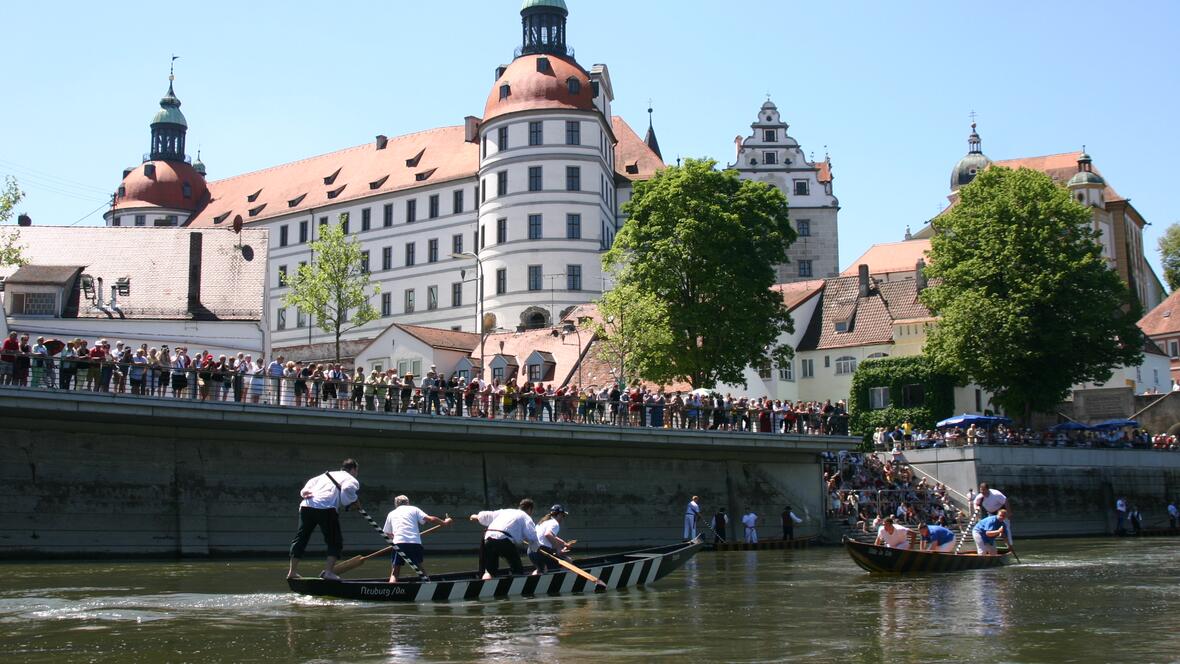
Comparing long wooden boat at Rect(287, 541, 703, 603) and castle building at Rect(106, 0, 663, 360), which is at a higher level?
castle building at Rect(106, 0, 663, 360)

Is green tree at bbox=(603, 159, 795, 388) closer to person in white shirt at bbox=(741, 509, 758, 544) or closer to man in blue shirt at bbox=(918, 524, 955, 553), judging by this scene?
person in white shirt at bbox=(741, 509, 758, 544)

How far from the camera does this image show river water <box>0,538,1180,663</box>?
45.8ft

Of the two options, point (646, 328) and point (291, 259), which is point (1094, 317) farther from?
point (291, 259)

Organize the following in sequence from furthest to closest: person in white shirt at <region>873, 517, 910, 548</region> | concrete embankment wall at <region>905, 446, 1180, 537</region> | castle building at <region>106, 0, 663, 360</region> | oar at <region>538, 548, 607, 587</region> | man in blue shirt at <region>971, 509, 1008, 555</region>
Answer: castle building at <region>106, 0, 663, 360</region> < concrete embankment wall at <region>905, 446, 1180, 537</region> < man in blue shirt at <region>971, 509, 1008, 555</region> < person in white shirt at <region>873, 517, 910, 548</region> < oar at <region>538, 548, 607, 587</region>

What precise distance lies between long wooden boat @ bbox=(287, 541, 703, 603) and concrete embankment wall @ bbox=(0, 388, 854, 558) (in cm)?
1251

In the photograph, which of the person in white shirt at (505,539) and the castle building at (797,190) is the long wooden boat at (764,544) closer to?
the person in white shirt at (505,539)

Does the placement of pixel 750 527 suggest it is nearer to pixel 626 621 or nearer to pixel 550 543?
pixel 550 543

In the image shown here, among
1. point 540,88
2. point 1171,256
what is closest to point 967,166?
point 1171,256

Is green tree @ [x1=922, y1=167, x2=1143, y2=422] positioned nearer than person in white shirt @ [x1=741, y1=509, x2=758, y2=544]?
No

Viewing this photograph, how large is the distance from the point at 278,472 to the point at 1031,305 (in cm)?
3724

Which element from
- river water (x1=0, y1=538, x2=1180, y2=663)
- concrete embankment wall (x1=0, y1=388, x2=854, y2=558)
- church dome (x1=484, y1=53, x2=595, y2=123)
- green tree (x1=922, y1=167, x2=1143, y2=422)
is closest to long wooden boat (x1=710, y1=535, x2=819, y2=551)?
concrete embankment wall (x1=0, y1=388, x2=854, y2=558)

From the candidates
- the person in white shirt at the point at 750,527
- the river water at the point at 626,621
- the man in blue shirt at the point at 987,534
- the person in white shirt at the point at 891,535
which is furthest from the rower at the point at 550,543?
the person in white shirt at the point at 750,527

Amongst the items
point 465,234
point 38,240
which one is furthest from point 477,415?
point 465,234

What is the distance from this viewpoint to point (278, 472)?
34.1 metres
